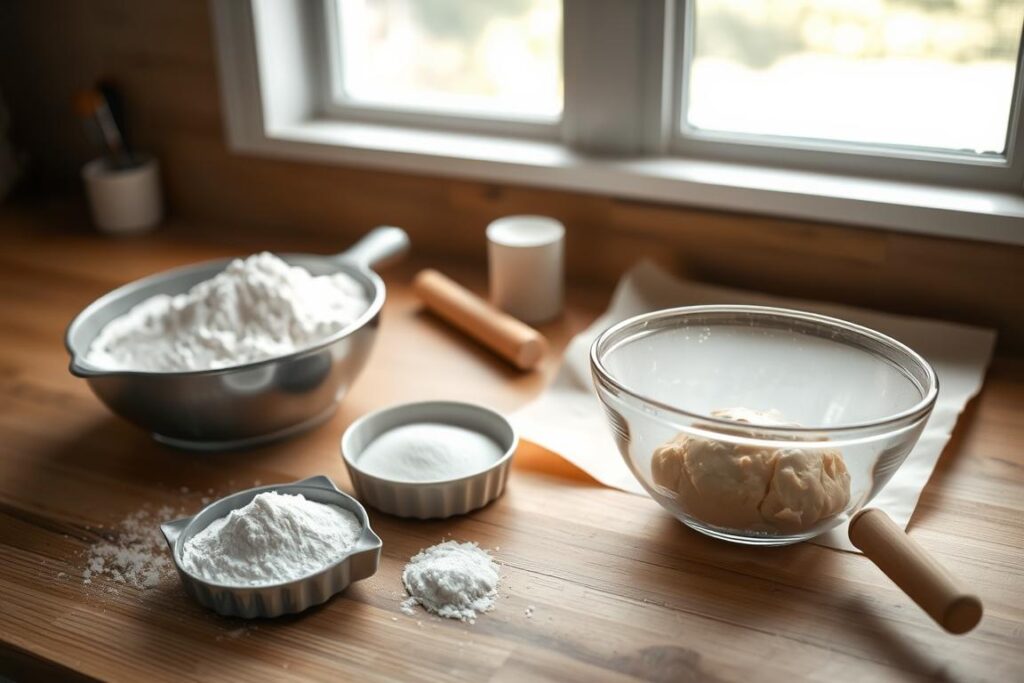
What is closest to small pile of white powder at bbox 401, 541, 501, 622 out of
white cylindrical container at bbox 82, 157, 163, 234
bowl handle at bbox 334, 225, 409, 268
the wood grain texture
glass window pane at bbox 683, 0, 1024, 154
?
bowl handle at bbox 334, 225, 409, 268

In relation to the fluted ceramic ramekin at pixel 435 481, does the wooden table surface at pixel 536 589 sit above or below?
below

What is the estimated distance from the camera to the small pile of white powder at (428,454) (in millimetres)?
923

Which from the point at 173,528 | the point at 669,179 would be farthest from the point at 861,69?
the point at 173,528

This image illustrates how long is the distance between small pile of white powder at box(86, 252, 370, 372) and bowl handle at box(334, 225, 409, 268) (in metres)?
0.13

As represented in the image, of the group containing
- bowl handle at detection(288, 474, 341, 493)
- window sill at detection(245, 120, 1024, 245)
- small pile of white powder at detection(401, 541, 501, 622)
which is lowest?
small pile of white powder at detection(401, 541, 501, 622)

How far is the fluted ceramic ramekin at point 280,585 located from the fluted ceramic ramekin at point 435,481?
5 centimetres

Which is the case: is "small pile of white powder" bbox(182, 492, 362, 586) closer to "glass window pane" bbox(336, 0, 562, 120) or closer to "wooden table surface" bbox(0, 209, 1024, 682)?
"wooden table surface" bbox(0, 209, 1024, 682)

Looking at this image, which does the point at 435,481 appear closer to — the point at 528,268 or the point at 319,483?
the point at 319,483

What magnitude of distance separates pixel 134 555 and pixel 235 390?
163 mm

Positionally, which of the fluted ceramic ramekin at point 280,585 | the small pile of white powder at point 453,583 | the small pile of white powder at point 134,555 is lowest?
the small pile of white powder at point 134,555

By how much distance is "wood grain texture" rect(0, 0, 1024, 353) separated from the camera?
3.85 feet

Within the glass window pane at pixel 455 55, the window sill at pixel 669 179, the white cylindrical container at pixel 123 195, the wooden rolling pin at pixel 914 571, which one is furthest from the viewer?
the white cylindrical container at pixel 123 195

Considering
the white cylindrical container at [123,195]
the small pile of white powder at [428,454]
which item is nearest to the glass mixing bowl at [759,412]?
the small pile of white powder at [428,454]

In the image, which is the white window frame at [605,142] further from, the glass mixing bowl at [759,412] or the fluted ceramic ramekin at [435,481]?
the fluted ceramic ramekin at [435,481]
